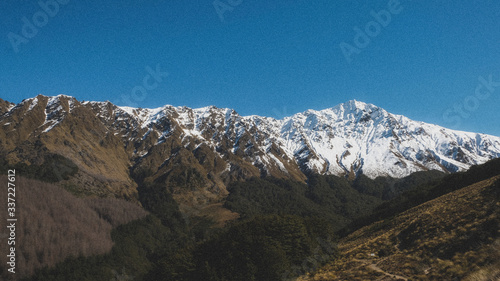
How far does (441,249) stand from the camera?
108 feet

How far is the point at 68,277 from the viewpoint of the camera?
17800cm

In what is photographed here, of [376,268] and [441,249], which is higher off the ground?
[441,249]

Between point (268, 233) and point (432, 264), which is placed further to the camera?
point (268, 233)

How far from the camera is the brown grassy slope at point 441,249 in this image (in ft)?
90.3

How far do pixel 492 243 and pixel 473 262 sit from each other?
12.1 feet

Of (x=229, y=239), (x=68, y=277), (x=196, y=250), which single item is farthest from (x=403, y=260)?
(x=68, y=277)

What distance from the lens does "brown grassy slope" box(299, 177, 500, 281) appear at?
90.3ft

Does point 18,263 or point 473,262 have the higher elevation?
point 18,263

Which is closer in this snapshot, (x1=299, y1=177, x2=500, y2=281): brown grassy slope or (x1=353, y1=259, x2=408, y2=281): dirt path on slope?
(x1=299, y1=177, x2=500, y2=281): brown grassy slope

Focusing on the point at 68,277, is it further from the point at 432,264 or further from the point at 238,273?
the point at 432,264

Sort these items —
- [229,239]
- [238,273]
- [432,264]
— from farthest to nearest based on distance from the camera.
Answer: [229,239], [238,273], [432,264]

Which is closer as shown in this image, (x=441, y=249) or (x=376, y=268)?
(x=441, y=249)

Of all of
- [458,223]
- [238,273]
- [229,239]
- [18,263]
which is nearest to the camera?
[458,223]

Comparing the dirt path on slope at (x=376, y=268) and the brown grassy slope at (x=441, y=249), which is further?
the dirt path on slope at (x=376, y=268)
